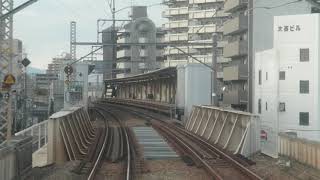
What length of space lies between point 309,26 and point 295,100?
13.7 feet

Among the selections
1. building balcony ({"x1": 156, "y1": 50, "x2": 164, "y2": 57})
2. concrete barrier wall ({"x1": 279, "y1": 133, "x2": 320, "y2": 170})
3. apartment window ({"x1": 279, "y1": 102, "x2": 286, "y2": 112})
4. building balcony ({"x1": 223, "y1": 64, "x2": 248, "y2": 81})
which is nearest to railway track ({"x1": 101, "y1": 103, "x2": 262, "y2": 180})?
concrete barrier wall ({"x1": 279, "y1": 133, "x2": 320, "y2": 170})

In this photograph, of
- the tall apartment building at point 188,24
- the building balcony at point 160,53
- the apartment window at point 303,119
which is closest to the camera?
the apartment window at point 303,119

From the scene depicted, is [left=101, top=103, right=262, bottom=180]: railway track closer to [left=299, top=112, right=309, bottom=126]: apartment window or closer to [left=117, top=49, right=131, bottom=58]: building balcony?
[left=299, top=112, right=309, bottom=126]: apartment window

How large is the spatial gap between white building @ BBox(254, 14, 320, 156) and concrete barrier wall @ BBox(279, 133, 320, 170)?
10.2m

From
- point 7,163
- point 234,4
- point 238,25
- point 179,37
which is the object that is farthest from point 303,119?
point 179,37

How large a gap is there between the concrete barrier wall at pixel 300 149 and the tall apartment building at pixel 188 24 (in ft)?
270

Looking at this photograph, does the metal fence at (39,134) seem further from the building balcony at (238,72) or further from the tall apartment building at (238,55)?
the building balcony at (238,72)

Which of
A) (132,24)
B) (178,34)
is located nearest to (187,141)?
(132,24)

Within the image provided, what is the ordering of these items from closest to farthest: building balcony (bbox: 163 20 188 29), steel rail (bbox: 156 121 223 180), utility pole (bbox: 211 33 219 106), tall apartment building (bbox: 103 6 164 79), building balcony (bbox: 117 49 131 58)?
steel rail (bbox: 156 121 223 180) → utility pole (bbox: 211 33 219 106) → tall apartment building (bbox: 103 6 164 79) → building balcony (bbox: 117 49 131 58) → building balcony (bbox: 163 20 188 29)

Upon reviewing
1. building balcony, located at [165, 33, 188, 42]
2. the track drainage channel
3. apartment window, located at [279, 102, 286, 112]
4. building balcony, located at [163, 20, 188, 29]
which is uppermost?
building balcony, located at [163, 20, 188, 29]

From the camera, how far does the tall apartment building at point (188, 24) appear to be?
110 meters

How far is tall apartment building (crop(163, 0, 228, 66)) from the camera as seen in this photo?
361 ft

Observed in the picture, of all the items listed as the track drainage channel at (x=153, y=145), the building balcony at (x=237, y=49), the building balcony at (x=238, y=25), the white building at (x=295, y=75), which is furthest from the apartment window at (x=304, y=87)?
the building balcony at (x=238, y=25)

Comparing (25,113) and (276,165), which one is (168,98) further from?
(276,165)
